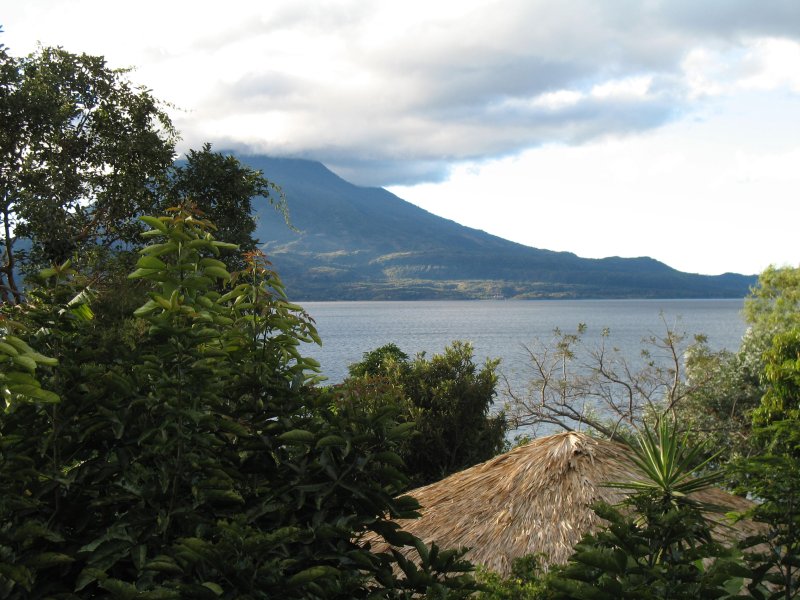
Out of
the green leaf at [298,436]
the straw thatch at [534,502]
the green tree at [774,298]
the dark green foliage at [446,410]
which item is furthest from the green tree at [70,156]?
the green tree at [774,298]

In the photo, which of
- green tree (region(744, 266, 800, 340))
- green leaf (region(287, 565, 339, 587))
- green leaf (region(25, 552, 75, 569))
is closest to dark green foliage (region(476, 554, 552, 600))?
green leaf (region(287, 565, 339, 587))

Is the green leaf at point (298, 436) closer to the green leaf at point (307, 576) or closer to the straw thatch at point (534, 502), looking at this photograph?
the green leaf at point (307, 576)

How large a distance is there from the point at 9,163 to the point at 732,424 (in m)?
17.1

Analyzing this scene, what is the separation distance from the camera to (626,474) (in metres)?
7.68

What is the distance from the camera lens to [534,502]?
763cm

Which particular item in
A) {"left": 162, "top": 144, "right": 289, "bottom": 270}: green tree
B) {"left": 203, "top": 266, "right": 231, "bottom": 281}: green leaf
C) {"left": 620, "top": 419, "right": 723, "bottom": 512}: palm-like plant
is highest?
{"left": 162, "top": 144, "right": 289, "bottom": 270}: green tree

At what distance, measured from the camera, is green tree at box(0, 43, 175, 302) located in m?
15.8

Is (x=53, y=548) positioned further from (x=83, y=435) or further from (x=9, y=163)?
(x=9, y=163)

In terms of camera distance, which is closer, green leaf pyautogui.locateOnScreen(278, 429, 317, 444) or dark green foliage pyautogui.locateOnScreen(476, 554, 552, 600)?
green leaf pyautogui.locateOnScreen(278, 429, 317, 444)

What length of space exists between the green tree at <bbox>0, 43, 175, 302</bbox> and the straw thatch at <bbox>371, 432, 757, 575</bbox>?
1027 centimetres

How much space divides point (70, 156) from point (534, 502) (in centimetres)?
1397

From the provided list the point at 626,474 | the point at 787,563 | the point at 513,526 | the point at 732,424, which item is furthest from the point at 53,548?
the point at 732,424

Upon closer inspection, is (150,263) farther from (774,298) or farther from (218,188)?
(774,298)

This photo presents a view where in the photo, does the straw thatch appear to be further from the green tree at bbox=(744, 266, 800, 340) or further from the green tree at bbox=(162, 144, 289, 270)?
the green tree at bbox=(744, 266, 800, 340)
